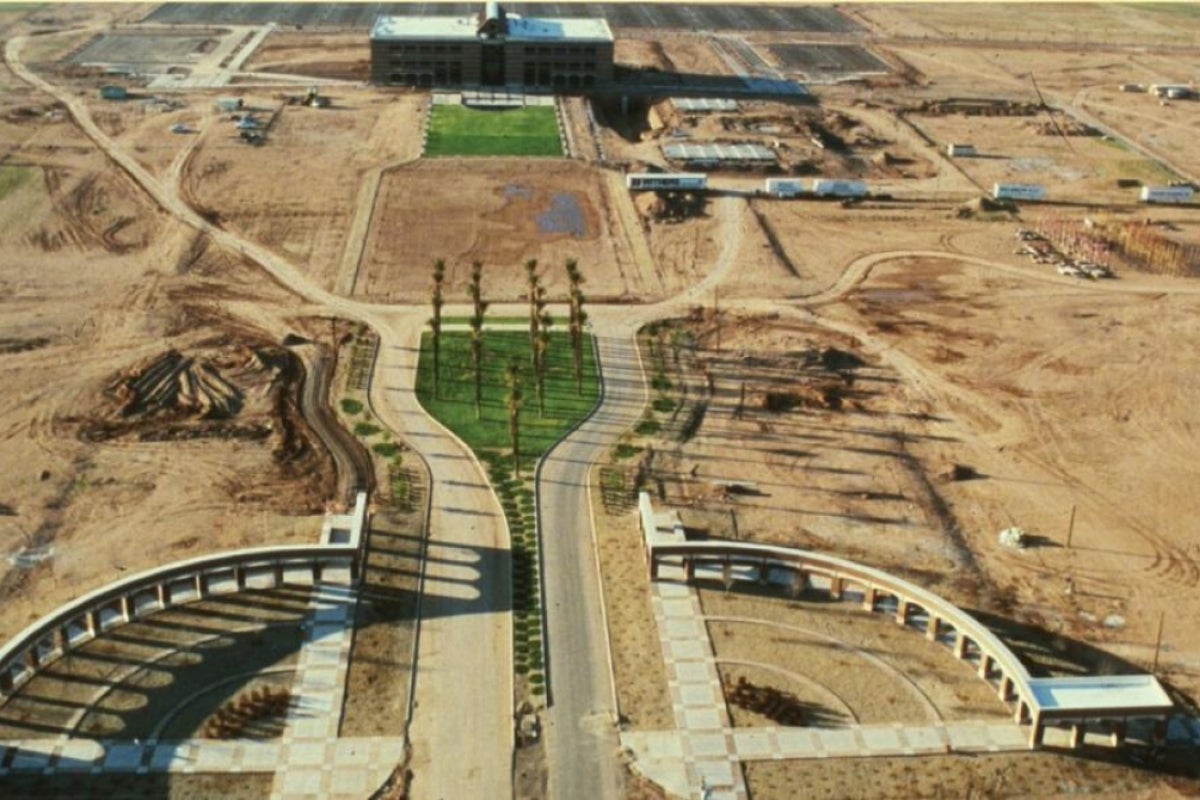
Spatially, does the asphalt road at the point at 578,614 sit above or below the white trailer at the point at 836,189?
below

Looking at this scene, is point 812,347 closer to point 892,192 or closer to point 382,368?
point 382,368

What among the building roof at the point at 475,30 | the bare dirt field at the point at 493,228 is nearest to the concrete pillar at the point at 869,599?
the bare dirt field at the point at 493,228

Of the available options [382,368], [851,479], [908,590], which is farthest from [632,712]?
[382,368]

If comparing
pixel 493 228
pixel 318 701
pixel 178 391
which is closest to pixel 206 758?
pixel 318 701

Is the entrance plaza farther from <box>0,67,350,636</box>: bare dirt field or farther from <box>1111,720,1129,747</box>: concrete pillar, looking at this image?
<box>0,67,350,636</box>: bare dirt field

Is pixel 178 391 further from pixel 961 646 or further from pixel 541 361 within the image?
pixel 961 646

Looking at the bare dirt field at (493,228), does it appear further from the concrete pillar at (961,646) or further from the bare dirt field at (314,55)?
the concrete pillar at (961,646)
